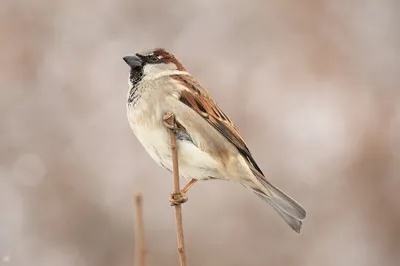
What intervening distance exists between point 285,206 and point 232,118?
2.42 m

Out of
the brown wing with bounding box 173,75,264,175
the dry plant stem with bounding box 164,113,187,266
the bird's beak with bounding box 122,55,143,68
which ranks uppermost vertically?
the bird's beak with bounding box 122,55,143,68

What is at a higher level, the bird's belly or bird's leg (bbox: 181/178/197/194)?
the bird's belly

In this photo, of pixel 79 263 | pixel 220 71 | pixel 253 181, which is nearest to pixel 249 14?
pixel 220 71

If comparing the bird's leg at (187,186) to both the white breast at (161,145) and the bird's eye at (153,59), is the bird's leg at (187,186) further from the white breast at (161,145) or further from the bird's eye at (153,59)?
the bird's eye at (153,59)

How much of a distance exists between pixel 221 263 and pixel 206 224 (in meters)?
0.23

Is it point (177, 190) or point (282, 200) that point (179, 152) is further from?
point (177, 190)

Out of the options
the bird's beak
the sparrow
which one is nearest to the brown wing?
the sparrow

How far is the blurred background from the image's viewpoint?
152 inches

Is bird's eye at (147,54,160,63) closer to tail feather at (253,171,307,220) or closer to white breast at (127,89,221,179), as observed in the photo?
white breast at (127,89,221,179)

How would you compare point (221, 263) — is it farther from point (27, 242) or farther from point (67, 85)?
point (67, 85)

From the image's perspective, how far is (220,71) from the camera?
14.2ft

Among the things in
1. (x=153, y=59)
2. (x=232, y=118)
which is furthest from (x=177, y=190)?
(x=232, y=118)

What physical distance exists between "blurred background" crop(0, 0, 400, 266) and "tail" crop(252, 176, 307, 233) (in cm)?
208

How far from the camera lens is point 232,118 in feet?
13.5
